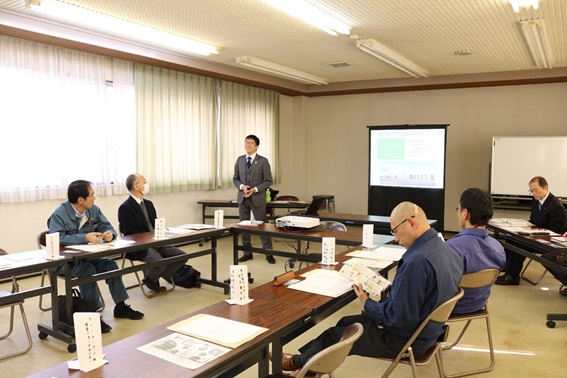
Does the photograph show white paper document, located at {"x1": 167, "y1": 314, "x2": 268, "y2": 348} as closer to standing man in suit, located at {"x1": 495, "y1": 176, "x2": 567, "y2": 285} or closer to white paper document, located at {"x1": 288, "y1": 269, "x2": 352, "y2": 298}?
white paper document, located at {"x1": 288, "y1": 269, "x2": 352, "y2": 298}

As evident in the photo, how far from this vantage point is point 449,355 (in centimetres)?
332

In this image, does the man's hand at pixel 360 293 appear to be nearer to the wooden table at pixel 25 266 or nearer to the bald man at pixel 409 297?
the bald man at pixel 409 297

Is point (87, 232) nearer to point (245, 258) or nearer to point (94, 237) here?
point (94, 237)

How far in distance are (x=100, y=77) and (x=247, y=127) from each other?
3.06 meters

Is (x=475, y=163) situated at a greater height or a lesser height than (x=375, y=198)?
greater

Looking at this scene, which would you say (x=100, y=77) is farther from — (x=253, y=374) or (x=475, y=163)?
(x=475, y=163)

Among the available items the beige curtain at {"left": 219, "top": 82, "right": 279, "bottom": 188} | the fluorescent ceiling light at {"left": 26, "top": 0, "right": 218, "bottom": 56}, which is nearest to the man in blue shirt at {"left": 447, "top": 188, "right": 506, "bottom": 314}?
the fluorescent ceiling light at {"left": 26, "top": 0, "right": 218, "bottom": 56}

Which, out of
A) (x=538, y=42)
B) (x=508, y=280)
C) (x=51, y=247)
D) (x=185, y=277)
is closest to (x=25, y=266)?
(x=51, y=247)

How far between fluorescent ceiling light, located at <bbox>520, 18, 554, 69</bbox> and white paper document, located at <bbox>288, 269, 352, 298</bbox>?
3.66 m

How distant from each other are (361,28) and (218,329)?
4.08m

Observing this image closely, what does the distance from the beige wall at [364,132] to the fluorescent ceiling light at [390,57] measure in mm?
1172

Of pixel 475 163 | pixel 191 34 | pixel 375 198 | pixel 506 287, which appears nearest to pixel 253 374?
pixel 506 287

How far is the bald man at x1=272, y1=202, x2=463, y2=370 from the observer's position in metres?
2.09

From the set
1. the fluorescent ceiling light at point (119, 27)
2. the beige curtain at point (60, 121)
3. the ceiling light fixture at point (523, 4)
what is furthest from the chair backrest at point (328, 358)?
the beige curtain at point (60, 121)
